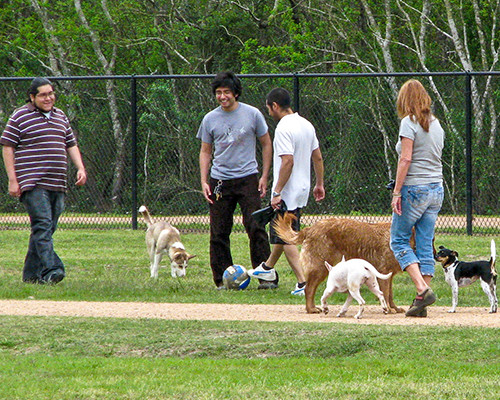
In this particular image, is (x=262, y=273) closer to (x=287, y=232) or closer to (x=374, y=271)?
(x=287, y=232)

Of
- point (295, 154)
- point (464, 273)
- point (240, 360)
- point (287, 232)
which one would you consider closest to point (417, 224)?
point (464, 273)

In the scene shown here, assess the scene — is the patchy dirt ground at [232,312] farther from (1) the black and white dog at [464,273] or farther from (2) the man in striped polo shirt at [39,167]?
(2) the man in striped polo shirt at [39,167]

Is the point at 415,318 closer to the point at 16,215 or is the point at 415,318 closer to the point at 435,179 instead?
the point at 435,179

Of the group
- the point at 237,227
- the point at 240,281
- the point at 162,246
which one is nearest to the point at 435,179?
the point at 240,281

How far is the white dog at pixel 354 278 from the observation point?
889 centimetres

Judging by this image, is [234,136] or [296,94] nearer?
[234,136]

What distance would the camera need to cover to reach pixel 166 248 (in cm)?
1279

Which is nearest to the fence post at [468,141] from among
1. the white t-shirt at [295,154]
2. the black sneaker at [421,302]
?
the white t-shirt at [295,154]

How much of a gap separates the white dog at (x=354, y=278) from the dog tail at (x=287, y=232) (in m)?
0.59

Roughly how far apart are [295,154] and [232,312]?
2.04m

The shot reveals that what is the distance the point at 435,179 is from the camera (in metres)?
8.95

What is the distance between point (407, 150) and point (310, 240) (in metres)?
1.26

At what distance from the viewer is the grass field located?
6.18 meters

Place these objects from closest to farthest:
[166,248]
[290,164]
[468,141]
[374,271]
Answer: [374,271], [290,164], [166,248], [468,141]
